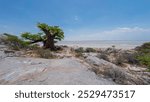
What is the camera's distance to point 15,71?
5.95 m

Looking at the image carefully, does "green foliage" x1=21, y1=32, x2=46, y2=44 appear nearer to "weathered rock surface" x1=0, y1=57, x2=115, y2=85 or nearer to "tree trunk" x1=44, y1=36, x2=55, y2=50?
"tree trunk" x1=44, y1=36, x2=55, y2=50

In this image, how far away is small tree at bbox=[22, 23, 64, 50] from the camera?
1518cm

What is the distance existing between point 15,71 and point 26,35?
1020 cm

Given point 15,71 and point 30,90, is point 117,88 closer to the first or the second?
point 30,90

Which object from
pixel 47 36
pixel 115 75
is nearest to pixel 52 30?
pixel 47 36

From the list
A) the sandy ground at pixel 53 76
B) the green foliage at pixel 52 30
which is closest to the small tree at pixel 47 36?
the green foliage at pixel 52 30

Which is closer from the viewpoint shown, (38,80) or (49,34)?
(38,80)

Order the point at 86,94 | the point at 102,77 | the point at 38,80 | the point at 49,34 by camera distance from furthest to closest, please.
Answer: the point at 49,34 < the point at 102,77 < the point at 38,80 < the point at 86,94

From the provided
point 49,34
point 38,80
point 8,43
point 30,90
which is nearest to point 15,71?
point 38,80

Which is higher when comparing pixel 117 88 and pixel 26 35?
pixel 26 35

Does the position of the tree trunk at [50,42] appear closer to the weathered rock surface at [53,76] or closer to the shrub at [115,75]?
the weathered rock surface at [53,76]

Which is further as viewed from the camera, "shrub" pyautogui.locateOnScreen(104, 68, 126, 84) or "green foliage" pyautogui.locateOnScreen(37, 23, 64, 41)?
"green foliage" pyautogui.locateOnScreen(37, 23, 64, 41)

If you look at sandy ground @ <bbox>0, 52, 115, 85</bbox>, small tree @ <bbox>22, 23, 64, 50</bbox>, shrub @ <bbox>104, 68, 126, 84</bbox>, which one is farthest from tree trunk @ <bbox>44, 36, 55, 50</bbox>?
shrub @ <bbox>104, 68, 126, 84</bbox>

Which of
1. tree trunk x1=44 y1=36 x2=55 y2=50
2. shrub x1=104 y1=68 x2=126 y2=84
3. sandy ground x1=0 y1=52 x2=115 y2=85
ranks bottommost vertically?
shrub x1=104 y1=68 x2=126 y2=84
